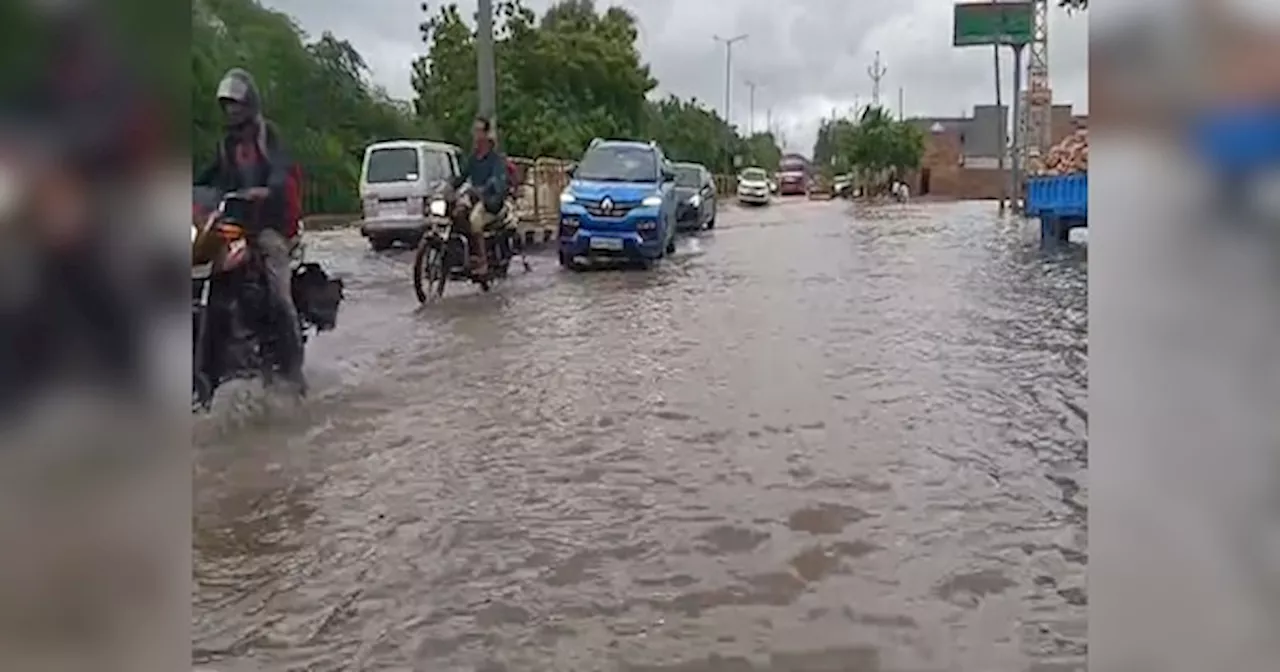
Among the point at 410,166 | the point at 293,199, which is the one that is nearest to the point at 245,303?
the point at 293,199

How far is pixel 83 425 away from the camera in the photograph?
1.43 m

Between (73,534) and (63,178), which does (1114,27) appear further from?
(73,534)

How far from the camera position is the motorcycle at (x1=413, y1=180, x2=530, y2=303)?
10484 mm

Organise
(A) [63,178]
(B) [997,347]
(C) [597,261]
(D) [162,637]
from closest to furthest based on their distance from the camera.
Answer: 1. (A) [63,178]
2. (D) [162,637]
3. (B) [997,347]
4. (C) [597,261]

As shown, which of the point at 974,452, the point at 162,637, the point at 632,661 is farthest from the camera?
the point at 974,452

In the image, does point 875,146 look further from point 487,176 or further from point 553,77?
point 487,176

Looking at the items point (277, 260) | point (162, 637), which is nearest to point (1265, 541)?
point (162, 637)

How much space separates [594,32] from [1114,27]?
18.6m

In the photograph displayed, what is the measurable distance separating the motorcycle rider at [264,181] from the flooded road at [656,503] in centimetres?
39

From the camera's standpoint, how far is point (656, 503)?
4.46 meters

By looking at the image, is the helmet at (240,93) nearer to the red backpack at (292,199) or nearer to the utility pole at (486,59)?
the red backpack at (292,199)

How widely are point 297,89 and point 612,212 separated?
9.98 meters

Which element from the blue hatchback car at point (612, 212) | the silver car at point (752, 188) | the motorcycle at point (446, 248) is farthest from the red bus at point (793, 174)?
the motorcycle at point (446, 248)

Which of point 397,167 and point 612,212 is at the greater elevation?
point 397,167
